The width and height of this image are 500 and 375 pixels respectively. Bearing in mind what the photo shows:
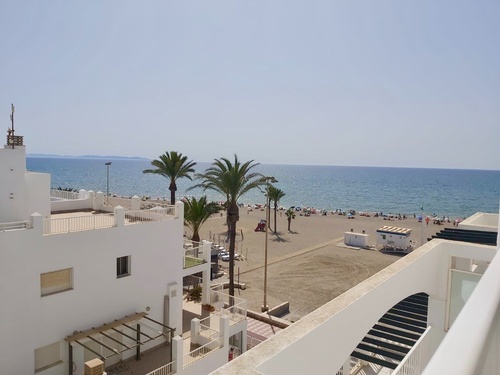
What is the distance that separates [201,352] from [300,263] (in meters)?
18.6

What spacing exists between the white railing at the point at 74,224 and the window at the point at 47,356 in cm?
354

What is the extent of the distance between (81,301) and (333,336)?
1058 centimetres

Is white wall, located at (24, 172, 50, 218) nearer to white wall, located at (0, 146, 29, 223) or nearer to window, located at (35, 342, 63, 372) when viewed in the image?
white wall, located at (0, 146, 29, 223)

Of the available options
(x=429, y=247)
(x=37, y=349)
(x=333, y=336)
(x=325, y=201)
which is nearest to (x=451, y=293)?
(x=429, y=247)

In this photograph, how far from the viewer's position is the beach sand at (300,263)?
23.8 metres

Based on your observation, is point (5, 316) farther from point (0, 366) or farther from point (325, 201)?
point (325, 201)

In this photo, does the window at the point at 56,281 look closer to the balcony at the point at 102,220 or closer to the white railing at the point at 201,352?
the balcony at the point at 102,220

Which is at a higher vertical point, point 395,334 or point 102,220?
point 102,220

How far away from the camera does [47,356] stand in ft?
38.8

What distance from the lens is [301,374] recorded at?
3.85 meters

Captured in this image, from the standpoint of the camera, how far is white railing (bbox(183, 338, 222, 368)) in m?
13.4

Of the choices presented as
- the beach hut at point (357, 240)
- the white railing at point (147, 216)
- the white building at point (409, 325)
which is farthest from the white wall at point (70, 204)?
the beach hut at point (357, 240)

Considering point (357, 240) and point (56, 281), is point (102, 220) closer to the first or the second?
point (56, 281)

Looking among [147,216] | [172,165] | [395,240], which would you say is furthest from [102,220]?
[395,240]
